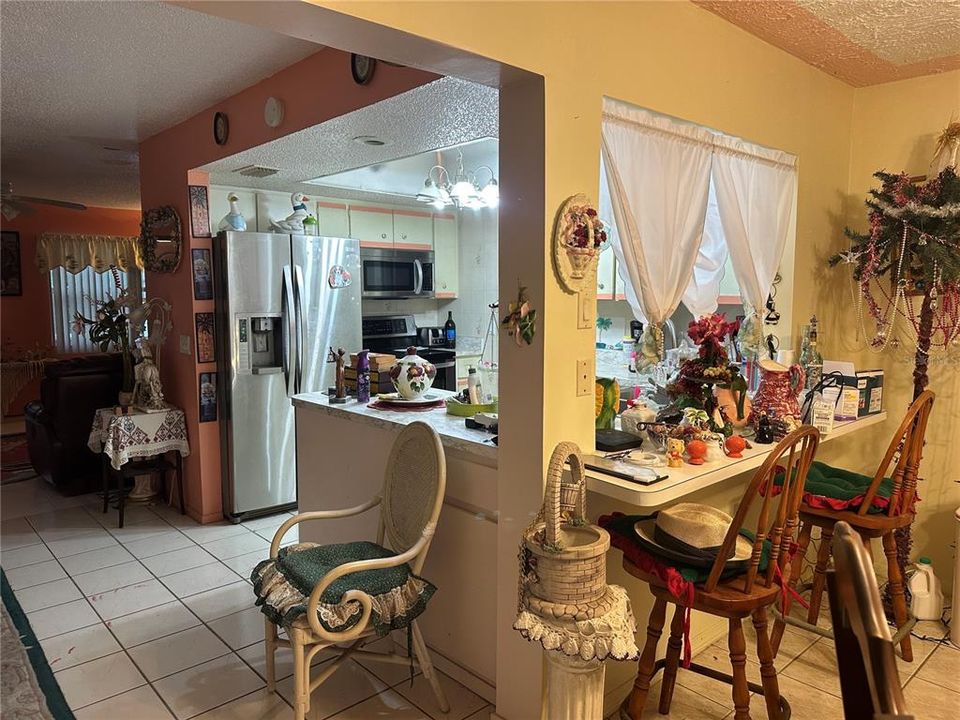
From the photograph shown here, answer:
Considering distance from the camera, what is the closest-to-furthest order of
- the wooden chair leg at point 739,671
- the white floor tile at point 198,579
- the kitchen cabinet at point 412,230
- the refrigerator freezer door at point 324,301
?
1. the wooden chair leg at point 739,671
2. the white floor tile at point 198,579
3. the refrigerator freezer door at point 324,301
4. the kitchen cabinet at point 412,230

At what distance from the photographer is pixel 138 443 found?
4004mm

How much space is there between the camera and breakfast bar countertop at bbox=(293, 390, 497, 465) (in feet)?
7.20

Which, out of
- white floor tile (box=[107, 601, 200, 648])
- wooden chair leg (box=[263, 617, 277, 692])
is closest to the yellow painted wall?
wooden chair leg (box=[263, 617, 277, 692])

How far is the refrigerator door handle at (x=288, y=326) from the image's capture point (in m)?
4.12

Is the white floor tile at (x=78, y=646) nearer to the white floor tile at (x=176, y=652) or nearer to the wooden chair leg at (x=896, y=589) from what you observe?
the white floor tile at (x=176, y=652)

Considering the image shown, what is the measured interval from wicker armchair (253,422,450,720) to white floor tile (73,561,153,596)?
1388 mm

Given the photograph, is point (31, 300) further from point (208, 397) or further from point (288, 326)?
point (288, 326)

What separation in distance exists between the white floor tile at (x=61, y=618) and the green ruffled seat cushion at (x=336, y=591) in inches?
49.2

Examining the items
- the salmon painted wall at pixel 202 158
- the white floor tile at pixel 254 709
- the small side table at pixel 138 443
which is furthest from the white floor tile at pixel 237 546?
the white floor tile at pixel 254 709

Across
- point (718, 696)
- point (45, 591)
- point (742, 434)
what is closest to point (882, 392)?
point (742, 434)

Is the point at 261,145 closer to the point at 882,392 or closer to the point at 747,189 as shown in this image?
the point at 747,189

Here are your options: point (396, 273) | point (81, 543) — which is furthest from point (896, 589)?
point (81, 543)

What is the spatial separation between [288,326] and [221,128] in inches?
48.0

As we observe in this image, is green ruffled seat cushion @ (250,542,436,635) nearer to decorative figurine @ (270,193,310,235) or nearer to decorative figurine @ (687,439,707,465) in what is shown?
decorative figurine @ (687,439,707,465)
